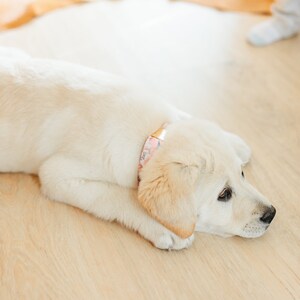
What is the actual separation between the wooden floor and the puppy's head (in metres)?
0.14

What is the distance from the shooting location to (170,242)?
165cm

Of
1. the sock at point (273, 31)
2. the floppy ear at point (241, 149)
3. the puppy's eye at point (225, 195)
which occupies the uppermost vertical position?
the sock at point (273, 31)

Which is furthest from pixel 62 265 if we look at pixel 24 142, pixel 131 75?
pixel 131 75

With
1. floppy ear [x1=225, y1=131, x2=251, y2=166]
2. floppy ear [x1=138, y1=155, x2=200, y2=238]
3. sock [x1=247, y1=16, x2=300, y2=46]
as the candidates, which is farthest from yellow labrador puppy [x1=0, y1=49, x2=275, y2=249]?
sock [x1=247, y1=16, x2=300, y2=46]

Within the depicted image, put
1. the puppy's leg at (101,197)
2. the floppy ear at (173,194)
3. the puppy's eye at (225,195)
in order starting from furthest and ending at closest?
the puppy's leg at (101,197)
the puppy's eye at (225,195)
the floppy ear at (173,194)

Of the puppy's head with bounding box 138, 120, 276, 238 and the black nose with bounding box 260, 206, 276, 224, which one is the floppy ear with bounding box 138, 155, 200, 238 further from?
the black nose with bounding box 260, 206, 276, 224

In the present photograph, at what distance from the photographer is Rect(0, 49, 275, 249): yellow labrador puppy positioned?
150cm

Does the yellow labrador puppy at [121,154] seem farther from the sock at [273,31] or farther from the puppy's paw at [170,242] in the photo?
the sock at [273,31]

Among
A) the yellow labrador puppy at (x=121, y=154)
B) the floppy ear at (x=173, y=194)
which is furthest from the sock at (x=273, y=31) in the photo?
the floppy ear at (x=173, y=194)

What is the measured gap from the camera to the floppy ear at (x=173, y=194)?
56.9 inches

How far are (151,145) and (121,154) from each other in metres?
0.13

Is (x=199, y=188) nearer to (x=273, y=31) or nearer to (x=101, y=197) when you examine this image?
(x=101, y=197)

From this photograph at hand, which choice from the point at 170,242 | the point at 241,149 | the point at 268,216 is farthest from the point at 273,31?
the point at 170,242

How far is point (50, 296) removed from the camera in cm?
156
